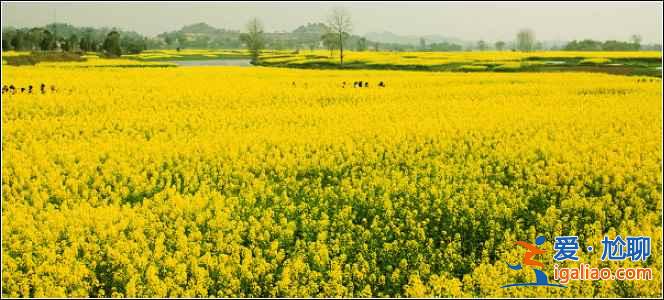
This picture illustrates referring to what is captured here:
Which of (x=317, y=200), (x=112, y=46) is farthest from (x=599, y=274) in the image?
(x=112, y=46)

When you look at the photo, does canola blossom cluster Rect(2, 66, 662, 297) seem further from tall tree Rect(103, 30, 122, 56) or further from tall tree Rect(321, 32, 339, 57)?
tall tree Rect(103, 30, 122, 56)

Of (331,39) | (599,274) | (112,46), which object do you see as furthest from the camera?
(112,46)

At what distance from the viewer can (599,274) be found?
6.27 metres

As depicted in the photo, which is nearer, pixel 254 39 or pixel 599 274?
pixel 599 274

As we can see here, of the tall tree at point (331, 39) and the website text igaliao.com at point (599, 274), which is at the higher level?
the tall tree at point (331, 39)

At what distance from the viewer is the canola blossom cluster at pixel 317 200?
6.21m

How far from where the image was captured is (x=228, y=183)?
9.74 meters

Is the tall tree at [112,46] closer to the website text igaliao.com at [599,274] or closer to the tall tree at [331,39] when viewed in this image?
the tall tree at [331,39]

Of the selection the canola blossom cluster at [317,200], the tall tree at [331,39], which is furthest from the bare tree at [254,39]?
the canola blossom cluster at [317,200]

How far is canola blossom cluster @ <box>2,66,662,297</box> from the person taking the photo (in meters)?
6.21

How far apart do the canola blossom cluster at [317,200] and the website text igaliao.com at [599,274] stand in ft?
0.31

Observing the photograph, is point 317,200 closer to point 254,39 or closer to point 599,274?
point 599,274

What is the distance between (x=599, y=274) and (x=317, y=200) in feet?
13.3

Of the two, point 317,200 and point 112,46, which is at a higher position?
point 112,46
